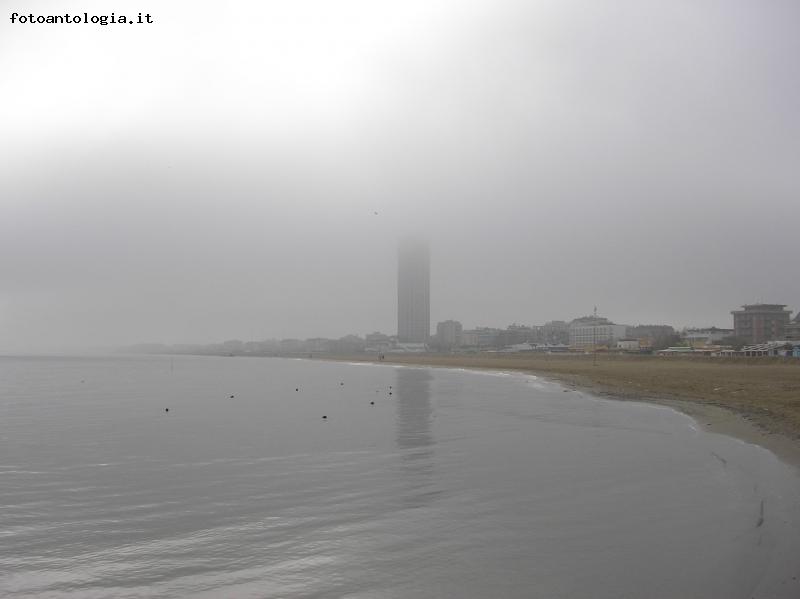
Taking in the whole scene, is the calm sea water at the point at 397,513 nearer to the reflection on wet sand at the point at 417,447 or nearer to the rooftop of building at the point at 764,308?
the reflection on wet sand at the point at 417,447

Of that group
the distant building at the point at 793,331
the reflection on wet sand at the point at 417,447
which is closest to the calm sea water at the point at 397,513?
the reflection on wet sand at the point at 417,447

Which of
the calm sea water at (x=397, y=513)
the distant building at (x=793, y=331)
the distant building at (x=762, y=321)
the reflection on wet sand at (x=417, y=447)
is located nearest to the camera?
the calm sea water at (x=397, y=513)

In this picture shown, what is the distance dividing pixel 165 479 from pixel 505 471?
845cm

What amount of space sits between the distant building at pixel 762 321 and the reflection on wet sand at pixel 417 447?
551 feet

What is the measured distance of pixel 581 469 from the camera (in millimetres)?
14602

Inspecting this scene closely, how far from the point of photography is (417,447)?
17938 millimetres

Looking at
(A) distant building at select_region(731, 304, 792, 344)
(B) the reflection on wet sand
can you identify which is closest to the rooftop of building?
(A) distant building at select_region(731, 304, 792, 344)

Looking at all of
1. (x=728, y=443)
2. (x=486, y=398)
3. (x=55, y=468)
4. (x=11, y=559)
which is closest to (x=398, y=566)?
(x=11, y=559)

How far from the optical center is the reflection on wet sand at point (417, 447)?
12242mm

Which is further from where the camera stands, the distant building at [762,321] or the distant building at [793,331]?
the distant building at [762,321]

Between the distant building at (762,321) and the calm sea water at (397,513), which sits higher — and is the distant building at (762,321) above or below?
above

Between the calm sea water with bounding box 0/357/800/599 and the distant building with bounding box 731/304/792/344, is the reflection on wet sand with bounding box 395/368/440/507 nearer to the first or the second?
the calm sea water with bounding box 0/357/800/599

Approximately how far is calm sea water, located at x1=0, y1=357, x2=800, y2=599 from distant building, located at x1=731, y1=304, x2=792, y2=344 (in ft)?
575

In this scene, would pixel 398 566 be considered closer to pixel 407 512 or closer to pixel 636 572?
pixel 407 512
